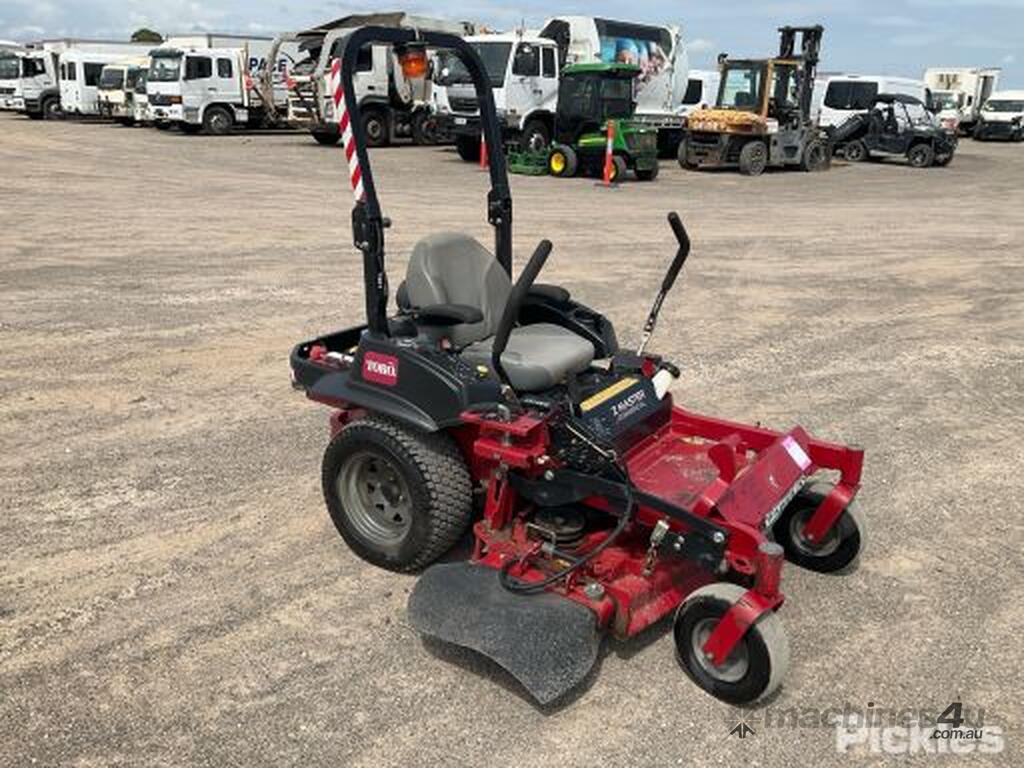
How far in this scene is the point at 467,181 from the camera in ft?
55.0

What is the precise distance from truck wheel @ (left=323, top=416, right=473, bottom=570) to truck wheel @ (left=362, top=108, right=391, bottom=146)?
65.6 ft

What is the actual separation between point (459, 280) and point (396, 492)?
0.96m

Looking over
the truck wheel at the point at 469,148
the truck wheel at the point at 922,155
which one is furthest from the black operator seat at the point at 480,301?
the truck wheel at the point at 922,155

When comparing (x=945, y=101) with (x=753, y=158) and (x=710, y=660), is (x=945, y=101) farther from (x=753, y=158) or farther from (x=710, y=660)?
(x=710, y=660)

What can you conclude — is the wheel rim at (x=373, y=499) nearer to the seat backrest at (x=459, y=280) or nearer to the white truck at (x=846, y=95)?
the seat backrest at (x=459, y=280)

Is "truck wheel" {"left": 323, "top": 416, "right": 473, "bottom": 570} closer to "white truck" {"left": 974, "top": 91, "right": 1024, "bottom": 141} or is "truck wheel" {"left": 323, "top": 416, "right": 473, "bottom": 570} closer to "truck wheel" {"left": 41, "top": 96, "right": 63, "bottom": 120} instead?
"truck wheel" {"left": 41, "top": 96, "right": 63, "bottom": 120}

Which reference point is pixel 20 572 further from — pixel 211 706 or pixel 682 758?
pixel 682 758

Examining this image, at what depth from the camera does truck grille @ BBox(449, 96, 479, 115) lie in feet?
62.8

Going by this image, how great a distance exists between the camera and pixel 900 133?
22.9 metres

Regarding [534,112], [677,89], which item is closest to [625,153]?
[534,112]

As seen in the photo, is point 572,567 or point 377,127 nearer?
point 572,567
